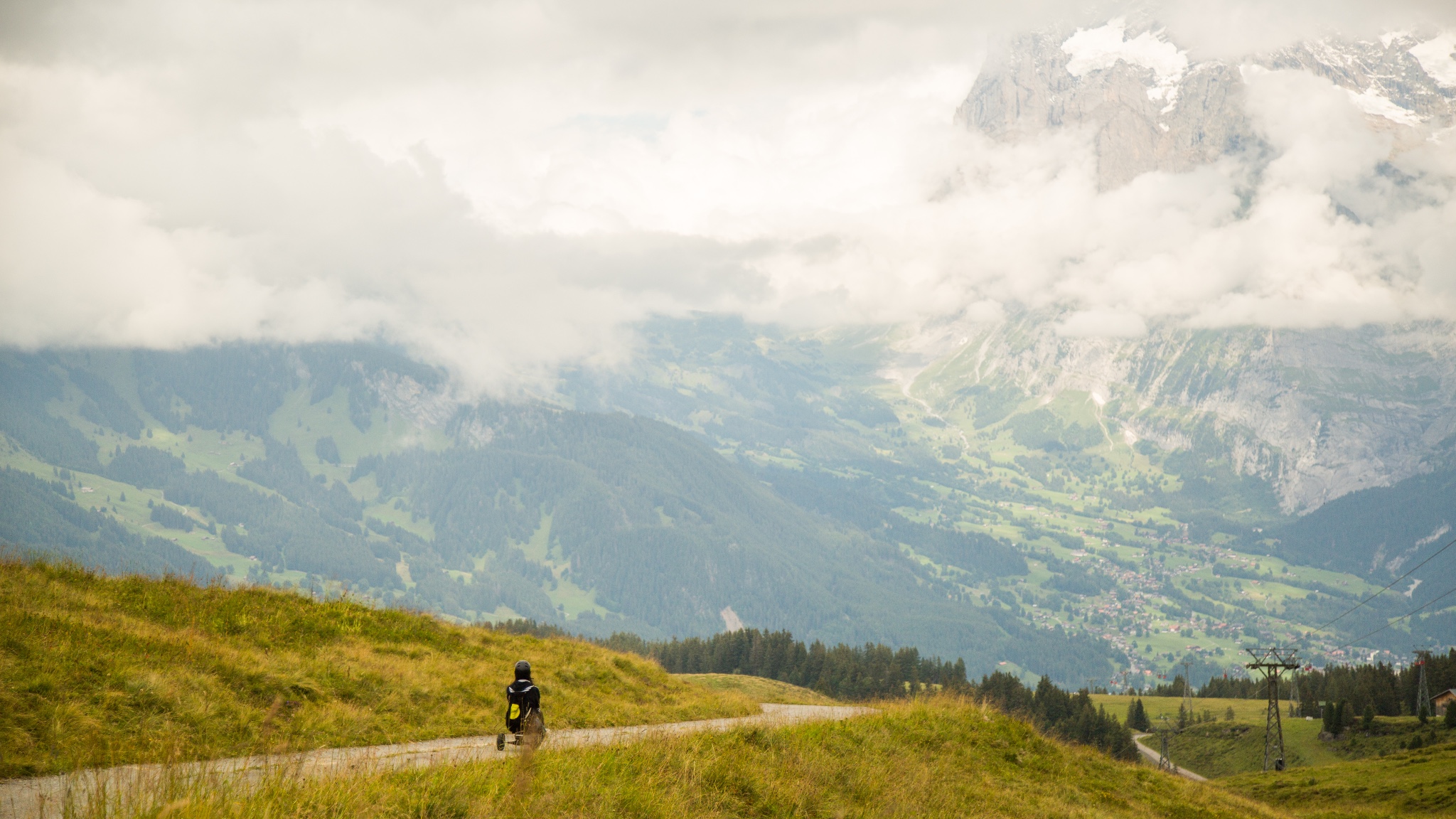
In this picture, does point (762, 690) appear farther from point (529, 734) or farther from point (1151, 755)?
point (1151, 755)

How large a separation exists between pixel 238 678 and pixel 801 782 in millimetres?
10473

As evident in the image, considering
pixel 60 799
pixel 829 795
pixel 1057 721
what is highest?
pixel 60 799

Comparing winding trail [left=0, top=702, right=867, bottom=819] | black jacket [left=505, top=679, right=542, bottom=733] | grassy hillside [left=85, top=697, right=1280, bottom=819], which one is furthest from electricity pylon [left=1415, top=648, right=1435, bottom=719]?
black jacket [left=505, top=679, right=542, bottom=733]

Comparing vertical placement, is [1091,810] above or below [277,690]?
below

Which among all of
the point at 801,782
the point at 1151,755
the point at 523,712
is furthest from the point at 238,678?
the point at 1151,755

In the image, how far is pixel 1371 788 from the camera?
42469mm

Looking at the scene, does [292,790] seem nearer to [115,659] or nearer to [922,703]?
[115,659]

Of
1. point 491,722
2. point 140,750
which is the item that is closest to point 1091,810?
point 491,722

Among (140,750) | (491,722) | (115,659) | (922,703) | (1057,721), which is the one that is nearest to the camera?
(140,750)

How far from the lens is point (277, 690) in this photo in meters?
14.6

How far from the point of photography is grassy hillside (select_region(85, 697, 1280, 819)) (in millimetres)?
9609

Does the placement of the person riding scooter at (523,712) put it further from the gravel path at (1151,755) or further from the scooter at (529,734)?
the gravel path at (1151,755)

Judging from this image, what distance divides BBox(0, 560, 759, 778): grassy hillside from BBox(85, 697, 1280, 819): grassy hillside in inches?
67.9

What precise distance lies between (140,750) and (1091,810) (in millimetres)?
19468
